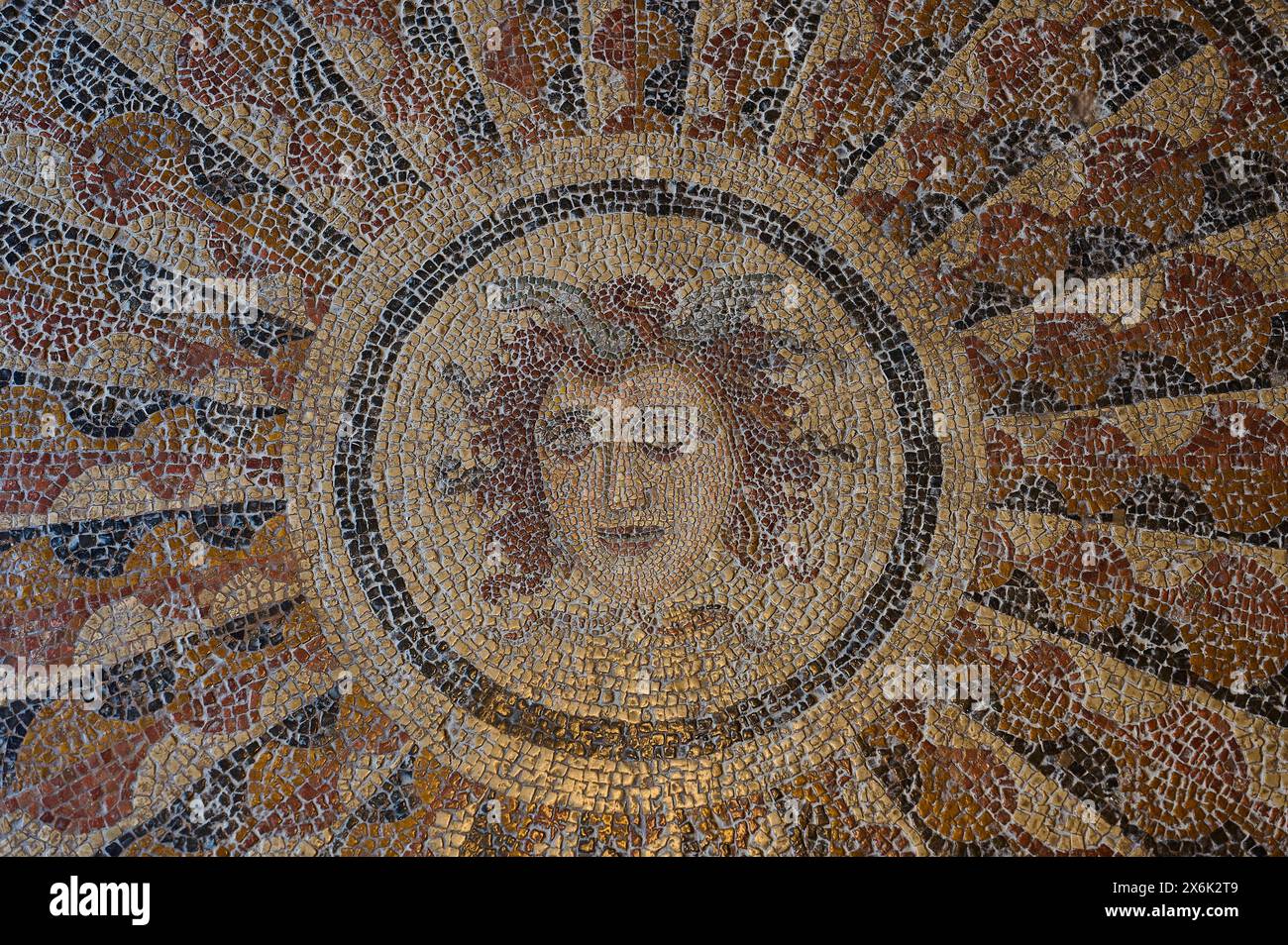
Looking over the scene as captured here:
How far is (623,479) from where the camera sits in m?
3.12

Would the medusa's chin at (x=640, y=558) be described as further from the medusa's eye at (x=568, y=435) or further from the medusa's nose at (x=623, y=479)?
the medusa's eye at (x=568, y=435)

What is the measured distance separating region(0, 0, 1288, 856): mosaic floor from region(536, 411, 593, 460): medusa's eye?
0.04ft

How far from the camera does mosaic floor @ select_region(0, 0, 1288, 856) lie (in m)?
2.99

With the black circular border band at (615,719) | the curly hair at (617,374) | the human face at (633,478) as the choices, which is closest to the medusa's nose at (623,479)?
the human face at (633,478)

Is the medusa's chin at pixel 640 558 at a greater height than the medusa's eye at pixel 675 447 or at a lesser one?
lesser

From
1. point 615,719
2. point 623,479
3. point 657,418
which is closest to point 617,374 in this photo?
point 657,418

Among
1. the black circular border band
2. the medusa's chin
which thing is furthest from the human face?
the black circular border band

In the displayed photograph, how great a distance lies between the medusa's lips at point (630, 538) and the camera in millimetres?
3119

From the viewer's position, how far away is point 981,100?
10.4 ft

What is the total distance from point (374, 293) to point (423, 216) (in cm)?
27

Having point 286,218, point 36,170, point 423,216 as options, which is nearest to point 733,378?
point 423,216

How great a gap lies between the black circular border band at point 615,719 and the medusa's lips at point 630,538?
1.61 feet

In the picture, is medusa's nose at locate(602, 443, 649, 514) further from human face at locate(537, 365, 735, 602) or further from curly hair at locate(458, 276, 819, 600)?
curly hair at locate(458, 276, 819, 600)
